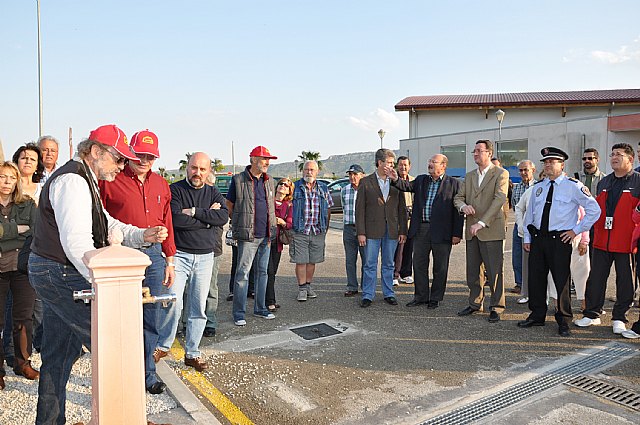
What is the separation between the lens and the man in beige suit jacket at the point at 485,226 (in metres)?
6.04

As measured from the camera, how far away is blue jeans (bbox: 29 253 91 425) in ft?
9.01

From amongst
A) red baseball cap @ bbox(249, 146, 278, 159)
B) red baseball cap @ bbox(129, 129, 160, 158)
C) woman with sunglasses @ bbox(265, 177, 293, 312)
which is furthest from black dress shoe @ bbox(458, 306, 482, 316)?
red baseball cap @ bbox(129, 129, 160, 158)

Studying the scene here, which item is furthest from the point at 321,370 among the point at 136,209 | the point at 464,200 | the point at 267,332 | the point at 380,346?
the point at 464,200

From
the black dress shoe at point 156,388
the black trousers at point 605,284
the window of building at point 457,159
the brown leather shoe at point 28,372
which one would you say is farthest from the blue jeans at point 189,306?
the window of building at point 457,159

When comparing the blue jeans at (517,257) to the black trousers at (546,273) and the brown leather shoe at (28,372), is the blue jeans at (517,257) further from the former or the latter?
the brown leather shoe at (28,372)

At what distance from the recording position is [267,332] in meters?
5.52

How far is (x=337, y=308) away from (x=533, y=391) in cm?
299

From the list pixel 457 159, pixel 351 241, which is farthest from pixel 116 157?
pixel 457 159

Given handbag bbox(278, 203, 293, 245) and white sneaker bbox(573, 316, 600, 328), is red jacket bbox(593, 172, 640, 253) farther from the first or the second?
handbag bbox(278, 203, 293, 245)

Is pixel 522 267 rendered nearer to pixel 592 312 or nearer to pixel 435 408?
pixel 592 312

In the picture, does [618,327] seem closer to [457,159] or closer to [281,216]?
[281,216]

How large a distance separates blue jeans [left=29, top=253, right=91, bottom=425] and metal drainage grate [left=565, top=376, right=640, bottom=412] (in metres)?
3.72

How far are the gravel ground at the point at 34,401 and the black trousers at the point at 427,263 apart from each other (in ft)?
12.7

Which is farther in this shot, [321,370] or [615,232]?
[615,232]
